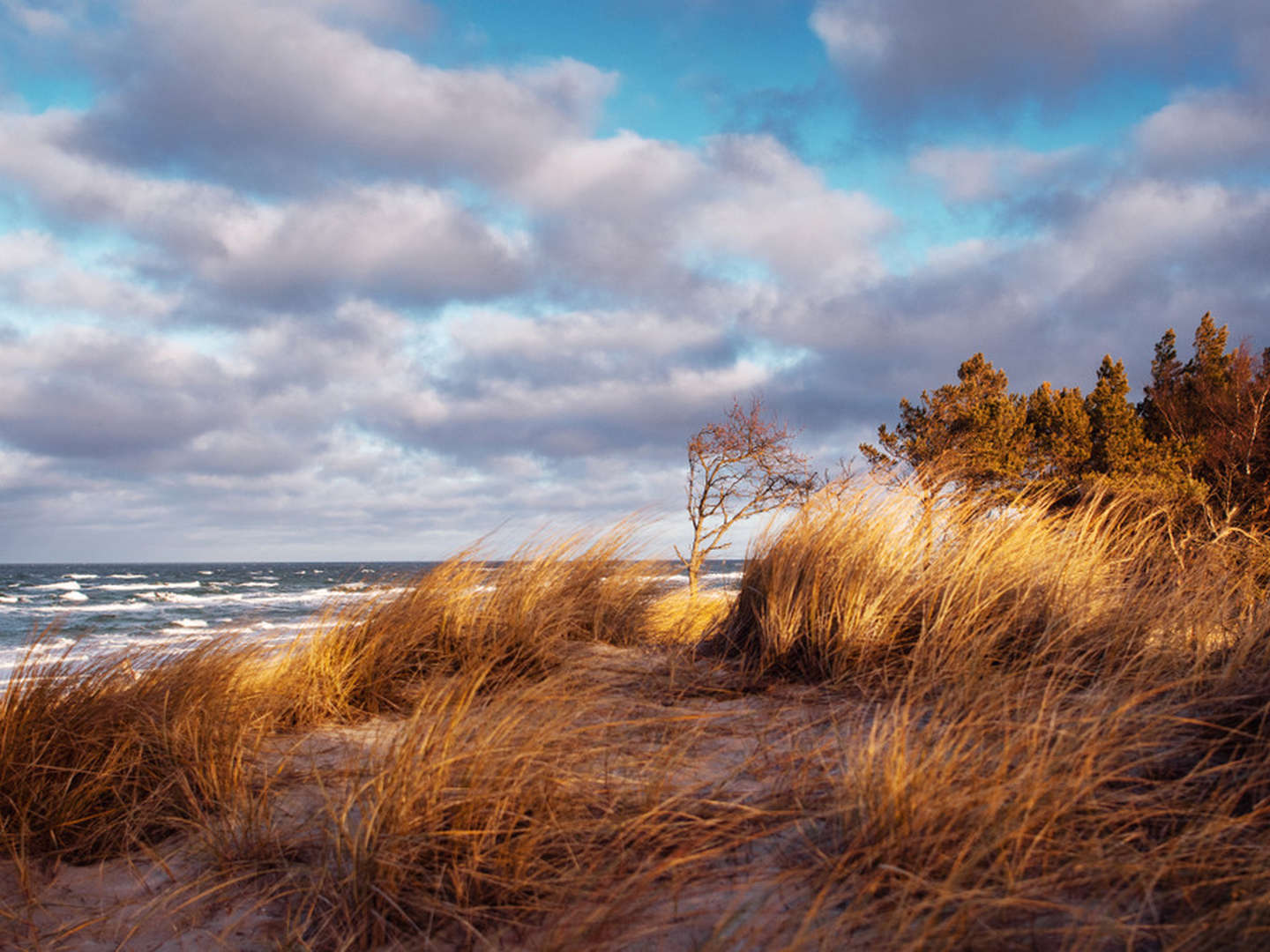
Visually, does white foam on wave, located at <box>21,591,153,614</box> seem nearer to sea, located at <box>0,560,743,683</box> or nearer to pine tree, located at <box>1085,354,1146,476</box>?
sea, located at <box>0,560,743,683</box>

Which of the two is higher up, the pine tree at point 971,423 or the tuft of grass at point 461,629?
the pine tree at point 971,423

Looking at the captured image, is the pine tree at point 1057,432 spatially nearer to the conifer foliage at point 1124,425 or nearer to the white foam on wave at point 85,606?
the conifer foliage at point 1124,425

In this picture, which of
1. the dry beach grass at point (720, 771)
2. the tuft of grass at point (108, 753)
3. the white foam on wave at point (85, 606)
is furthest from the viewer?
the white foam on wave at point (85, 606)

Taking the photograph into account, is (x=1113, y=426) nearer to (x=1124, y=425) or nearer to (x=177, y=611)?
(x=1124, y=425)

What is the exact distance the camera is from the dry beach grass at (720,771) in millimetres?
1900

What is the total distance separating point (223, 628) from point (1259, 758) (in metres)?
4.96

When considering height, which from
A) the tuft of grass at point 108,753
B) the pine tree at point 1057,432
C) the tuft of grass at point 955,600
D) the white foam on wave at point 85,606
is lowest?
the white foam on wave at point 85,606

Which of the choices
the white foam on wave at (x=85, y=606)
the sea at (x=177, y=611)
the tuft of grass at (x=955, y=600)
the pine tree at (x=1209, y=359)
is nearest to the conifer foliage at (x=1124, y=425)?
the pine tree at (x=1209, y=359)

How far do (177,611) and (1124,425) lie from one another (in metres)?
32.9

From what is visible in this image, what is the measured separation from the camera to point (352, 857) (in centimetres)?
220

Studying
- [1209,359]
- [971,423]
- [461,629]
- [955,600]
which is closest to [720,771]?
[955,600]

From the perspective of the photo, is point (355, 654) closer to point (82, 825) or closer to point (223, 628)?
point (223, 628)

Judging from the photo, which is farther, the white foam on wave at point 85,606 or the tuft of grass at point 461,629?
the white foam on wave at point 85,606

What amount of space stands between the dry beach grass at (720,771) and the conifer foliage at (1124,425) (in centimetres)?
2038
